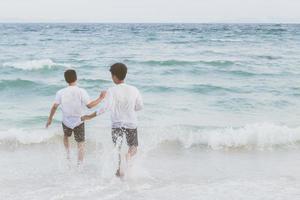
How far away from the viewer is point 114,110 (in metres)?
5.60

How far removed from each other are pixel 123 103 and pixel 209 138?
2.97 meters

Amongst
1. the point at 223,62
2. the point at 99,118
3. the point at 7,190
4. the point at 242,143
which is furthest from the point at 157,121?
the point at 223,62

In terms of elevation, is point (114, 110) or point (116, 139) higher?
point (114, 110)

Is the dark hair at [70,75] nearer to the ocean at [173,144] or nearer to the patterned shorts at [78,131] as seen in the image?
the patterned shorts at [78,131]

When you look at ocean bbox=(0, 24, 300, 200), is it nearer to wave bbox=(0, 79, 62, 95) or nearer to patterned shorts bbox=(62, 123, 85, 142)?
wave bbox=(0, 79, 62, 95)

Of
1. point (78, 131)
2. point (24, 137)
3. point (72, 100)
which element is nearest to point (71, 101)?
point (72, 100)

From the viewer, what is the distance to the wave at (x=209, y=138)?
786cm

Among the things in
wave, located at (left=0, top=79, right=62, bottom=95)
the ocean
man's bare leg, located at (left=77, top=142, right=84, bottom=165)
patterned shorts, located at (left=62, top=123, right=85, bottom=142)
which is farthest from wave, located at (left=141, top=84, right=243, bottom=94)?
patterned shorts, located at (left=62, top=123, right=85, bottom=142)

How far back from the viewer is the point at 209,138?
8094 millimetres

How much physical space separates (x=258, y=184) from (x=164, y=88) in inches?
335

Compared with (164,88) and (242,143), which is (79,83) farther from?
(242,143)

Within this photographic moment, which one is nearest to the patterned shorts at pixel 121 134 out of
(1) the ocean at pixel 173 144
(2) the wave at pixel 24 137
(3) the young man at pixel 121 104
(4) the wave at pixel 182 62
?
(3) the young man at pixel 121 104

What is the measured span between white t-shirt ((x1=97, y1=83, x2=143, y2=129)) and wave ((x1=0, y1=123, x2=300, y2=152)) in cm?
197

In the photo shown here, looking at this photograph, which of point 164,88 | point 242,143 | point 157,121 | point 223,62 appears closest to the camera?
point 242,143
